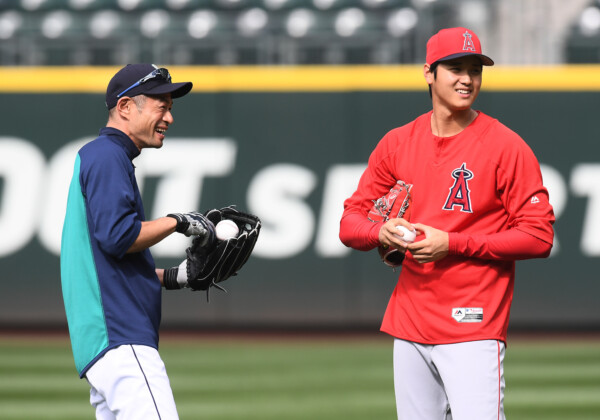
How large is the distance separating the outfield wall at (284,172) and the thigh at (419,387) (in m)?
5.99

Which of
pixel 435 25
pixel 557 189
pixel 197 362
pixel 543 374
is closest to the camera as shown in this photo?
pixel 543 374

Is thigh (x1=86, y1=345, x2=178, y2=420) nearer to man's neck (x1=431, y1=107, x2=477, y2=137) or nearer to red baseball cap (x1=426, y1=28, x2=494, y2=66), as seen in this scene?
man's neck (x1=431, y1=107, x2=477, y2=137)

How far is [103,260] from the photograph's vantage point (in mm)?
3086

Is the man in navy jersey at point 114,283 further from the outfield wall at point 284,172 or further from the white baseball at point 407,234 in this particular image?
the outfield wall at point 284,172

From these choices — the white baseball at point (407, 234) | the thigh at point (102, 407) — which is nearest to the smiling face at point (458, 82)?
the white baseball at point (407, 234)

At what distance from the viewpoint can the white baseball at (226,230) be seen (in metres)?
3.43

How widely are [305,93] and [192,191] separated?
→ 1.56 metres

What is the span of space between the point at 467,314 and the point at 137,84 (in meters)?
1.45

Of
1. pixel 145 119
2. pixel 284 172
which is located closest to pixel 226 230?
pixel 145 119

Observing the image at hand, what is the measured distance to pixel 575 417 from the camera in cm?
579

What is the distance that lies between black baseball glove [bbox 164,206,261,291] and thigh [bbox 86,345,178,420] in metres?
0.50

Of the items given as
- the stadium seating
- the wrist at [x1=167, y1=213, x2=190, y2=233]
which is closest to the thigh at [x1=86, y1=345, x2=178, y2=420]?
the wrist at [x1=167, y1=213, x2=190, y2=233]

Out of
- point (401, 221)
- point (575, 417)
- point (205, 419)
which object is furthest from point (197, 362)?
point (401, 221)

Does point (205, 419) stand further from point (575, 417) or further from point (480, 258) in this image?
point (480, 258)
